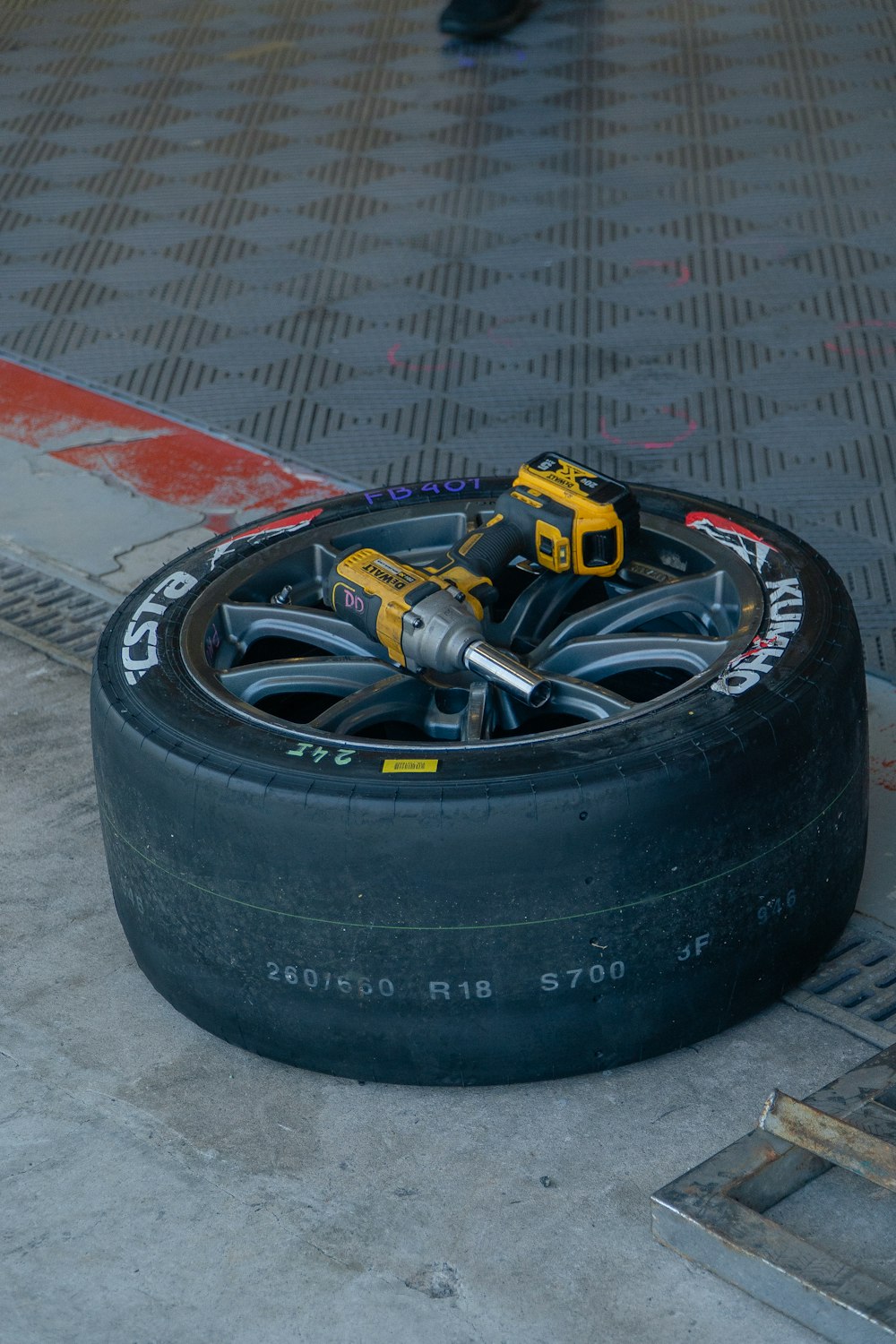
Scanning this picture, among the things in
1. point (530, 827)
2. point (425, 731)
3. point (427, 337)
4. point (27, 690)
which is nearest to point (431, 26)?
point (427, 337)

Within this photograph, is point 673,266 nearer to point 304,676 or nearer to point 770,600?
point 770,600

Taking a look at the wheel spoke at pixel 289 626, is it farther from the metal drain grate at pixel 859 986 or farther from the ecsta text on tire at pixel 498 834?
the metal drain grate at pixel 859 986

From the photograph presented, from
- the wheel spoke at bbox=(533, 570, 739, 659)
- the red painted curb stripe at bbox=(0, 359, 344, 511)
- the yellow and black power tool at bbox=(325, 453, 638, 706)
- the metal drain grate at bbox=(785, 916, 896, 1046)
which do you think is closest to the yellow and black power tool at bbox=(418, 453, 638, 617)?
the yellow and black power tool at bbox=(325, 453, 638, 706)

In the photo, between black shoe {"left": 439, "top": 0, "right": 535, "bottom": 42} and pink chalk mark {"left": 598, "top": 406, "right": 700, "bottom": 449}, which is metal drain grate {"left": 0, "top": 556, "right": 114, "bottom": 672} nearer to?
pink chalk mark {"left": 598, "top": 406, "right": 700, "bottom": 449}

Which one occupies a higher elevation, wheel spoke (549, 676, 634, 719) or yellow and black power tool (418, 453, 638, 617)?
yellow and black power tool (418, 453, 638, 617)

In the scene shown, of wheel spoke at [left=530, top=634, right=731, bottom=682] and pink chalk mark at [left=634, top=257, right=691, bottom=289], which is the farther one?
pink chalk mark at [left=634, top=257, right=691, bottom=289]

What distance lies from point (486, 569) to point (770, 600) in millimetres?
512

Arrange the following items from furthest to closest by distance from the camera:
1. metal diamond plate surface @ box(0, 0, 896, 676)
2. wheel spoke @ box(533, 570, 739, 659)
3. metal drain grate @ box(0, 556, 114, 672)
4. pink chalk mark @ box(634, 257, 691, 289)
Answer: pink chalk mark @ box(634, 257, 691, 289), metal diamond plate surface @ box(0, 0, 896, 676), metal drain grate @ box(0, 556, 114, 672), wheel spoke @ box(533, 570, 739, 659)

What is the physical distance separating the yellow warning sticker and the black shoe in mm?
7179

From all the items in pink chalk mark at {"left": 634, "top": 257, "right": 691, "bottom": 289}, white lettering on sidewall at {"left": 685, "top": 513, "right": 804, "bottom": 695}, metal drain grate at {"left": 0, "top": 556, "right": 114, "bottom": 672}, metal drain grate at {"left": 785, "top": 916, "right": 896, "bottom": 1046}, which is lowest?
metal drain grate at {"left": 0, "top": 556, "right": 114, "bottom": 672}

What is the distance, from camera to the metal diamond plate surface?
498 cm

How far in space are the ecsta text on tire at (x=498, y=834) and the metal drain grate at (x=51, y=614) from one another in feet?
3.96

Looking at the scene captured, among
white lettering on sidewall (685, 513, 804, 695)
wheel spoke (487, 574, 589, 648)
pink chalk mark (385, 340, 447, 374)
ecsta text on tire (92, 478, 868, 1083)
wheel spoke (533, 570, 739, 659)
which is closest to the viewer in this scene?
ecsta text on tire (92, 478, 868, 1083)

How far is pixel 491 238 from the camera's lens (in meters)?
6.39
